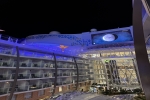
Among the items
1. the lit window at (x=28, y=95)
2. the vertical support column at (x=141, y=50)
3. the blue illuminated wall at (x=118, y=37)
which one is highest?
the blue illuminated wall at (x=118, y=37)

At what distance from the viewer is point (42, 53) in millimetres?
28188

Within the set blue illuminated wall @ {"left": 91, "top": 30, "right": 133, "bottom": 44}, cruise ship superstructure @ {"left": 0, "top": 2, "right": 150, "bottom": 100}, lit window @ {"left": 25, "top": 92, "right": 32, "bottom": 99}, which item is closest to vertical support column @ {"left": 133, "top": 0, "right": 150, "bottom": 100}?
cruise ship superstructure @ {"left": 0, "top": 2, "right": 150, "bottom": 100}

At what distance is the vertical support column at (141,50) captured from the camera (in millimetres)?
10138

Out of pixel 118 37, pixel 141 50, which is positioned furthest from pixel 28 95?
pixel 118 37

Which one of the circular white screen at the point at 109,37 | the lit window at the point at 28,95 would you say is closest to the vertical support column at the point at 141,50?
the lit window at the point at 28,95

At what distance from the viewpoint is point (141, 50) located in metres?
10.8

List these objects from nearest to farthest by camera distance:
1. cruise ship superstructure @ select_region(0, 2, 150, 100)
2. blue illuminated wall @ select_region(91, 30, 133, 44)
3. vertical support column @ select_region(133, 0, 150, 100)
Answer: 1. vertical support column @ select_region(133, 0, 150, 100)
2. cruise ship superstructure @ select_region(0, 2, 150, 100)
3. blue illuminated wall @ select_region(91, 30, 133, 44)

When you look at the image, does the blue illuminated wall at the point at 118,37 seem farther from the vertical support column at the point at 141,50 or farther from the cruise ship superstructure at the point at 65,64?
the vertical support column at the point at 141,50

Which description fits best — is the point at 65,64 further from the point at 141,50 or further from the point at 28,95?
the point at 141,50

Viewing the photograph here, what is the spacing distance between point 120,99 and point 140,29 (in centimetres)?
1215

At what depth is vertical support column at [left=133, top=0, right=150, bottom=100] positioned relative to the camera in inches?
399

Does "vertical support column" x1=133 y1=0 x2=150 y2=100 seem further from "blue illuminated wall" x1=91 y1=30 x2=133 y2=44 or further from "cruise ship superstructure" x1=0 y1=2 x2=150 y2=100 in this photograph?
"blue illuminated wall" x1=91 y1=30 x2=133 y2=44

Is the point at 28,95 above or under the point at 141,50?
under

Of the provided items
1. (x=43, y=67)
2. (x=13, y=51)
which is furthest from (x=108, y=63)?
(x=13, y=51)
